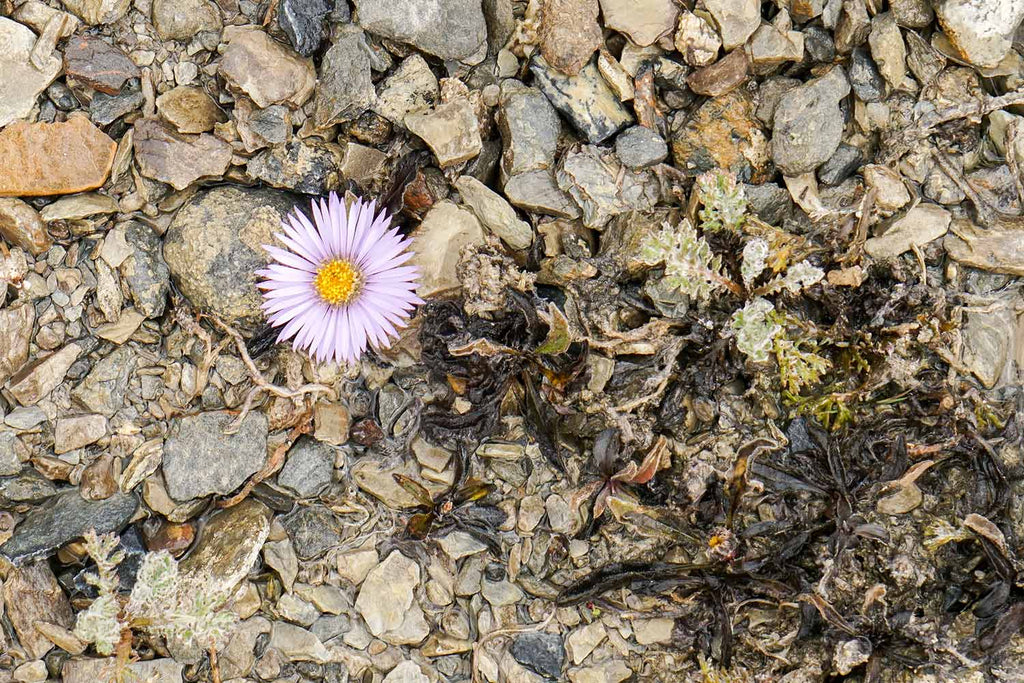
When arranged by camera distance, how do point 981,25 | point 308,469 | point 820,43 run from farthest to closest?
point 308,469
point 820,43
point 981,25

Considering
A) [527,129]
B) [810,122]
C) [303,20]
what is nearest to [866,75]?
[810,122]

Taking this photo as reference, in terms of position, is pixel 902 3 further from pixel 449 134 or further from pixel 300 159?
pixel 300 159

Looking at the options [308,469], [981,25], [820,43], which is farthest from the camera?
[308,469]

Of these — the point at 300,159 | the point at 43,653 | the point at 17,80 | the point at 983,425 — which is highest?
the point at 17,80

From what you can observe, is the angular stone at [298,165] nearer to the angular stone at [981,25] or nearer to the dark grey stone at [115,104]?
the dark grey stone at [115,104]

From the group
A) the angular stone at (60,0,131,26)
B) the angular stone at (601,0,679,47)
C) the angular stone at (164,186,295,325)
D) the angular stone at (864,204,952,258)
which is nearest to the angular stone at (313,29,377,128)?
the angular stone at (164,186,295,325)

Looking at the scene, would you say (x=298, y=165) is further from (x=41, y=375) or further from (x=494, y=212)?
(x=41, y=375)

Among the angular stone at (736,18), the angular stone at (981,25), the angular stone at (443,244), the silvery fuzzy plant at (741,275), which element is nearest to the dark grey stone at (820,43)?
the angular stone at (736,18)

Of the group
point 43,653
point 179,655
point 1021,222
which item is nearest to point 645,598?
point 179,655
